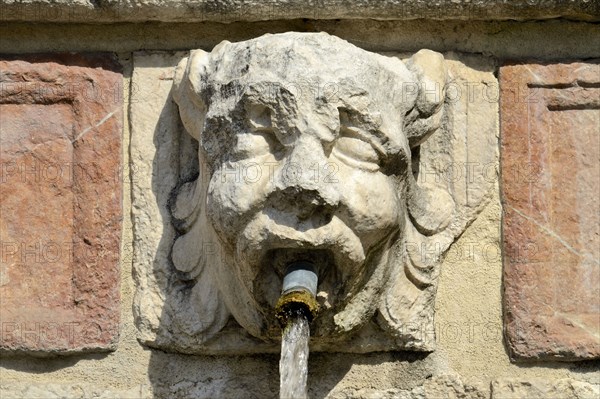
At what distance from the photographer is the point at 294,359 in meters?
2.95

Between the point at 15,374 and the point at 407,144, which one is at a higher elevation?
the point at 407,144

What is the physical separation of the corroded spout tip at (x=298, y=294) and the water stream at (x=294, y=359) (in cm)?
2

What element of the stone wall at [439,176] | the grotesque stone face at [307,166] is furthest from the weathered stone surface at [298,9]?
the grotesque stone face at [307,166]

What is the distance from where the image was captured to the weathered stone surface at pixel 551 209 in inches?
123

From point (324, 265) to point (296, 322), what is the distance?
11 centimetres

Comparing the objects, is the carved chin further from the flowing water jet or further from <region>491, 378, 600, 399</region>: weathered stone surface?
<region>491, 378, 600, 399</region>: weathered stone surface

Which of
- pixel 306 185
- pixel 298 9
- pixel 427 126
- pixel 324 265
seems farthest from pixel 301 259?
pixel 298 9

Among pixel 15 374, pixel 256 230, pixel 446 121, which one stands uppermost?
pixel 446 121

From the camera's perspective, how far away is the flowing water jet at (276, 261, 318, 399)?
2.88 meters

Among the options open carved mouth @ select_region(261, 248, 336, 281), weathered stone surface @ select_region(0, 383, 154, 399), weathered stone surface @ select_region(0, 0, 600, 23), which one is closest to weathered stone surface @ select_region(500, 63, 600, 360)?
weathered stone surface @ select_region(0, 0, 600, 23)

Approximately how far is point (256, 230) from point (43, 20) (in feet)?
2.17

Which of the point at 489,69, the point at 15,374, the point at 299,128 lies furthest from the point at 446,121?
the point at 15,374

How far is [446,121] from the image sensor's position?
3.19 meters

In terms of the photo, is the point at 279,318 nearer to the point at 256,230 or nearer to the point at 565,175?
the point at 256,230
